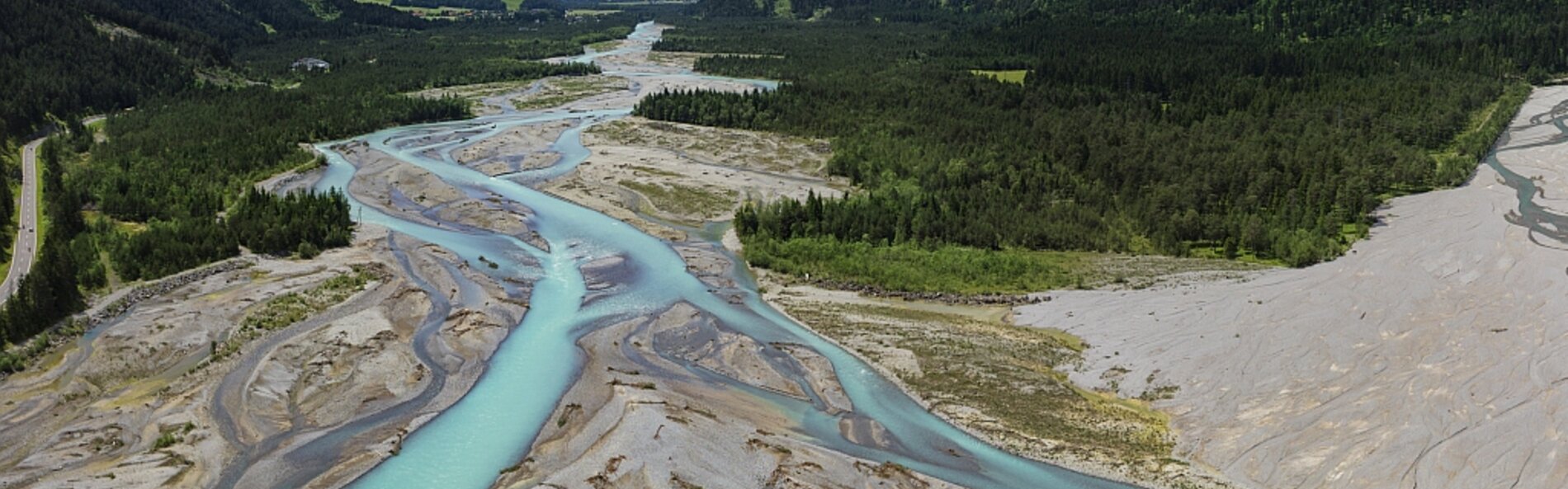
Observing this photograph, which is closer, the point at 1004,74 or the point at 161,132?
the point at 161,132

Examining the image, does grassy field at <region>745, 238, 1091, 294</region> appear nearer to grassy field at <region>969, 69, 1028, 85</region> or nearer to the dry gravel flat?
the dry gravel flat

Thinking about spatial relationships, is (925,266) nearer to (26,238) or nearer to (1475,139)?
(26,238)

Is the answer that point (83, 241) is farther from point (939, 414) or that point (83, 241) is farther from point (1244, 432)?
point (1244, 432)

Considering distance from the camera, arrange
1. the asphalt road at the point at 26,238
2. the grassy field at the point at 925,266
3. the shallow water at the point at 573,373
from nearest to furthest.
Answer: the shallow water at the point at 573,373 < the asphalt road at the point at 26,238 < the grassy field at the point at 925,266

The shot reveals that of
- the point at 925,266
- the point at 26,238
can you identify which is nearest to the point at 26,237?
the point at 26,238

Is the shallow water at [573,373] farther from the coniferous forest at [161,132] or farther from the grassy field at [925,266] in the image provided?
the coniferous forest at [161,132]

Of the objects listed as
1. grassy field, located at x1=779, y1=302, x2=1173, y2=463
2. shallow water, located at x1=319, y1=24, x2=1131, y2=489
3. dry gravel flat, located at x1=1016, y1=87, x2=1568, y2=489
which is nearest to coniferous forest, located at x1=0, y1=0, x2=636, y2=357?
shallow water, located at x1=319, y1=24, x2=1131, y2=489

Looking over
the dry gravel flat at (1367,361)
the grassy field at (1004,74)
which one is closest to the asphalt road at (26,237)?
the dry gravel flat at (1367,361)
